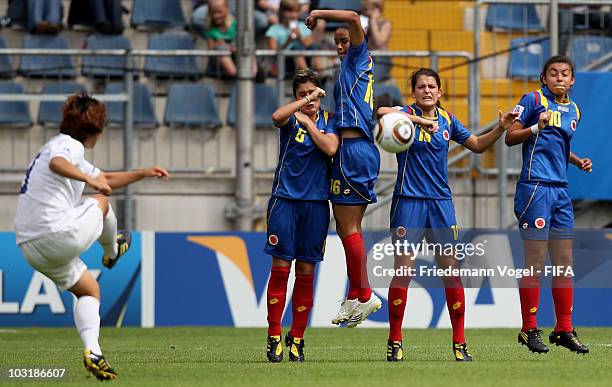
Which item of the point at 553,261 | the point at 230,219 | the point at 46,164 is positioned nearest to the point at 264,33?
the point at 230,219

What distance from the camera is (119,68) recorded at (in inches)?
647

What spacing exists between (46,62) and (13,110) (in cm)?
82

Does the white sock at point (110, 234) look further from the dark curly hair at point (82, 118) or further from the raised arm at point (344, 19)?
the raised arm at point (344, 19)

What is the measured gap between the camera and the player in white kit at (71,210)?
7926 millimetres

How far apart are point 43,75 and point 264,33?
3032 millimetres

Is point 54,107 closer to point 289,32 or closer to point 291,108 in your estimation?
point 289,32

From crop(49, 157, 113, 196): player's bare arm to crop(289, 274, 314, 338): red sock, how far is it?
223 cm

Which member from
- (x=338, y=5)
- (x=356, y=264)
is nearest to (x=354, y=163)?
(x=356, y=264)

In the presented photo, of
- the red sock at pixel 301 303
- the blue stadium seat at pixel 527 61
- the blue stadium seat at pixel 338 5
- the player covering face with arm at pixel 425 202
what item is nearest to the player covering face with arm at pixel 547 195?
the player covering face with arm at pixel 425 202

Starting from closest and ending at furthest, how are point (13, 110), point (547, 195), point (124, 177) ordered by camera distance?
point (124, 177), point (547, 195), point (13, 110)

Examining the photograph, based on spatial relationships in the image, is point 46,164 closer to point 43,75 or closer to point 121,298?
point 121,298

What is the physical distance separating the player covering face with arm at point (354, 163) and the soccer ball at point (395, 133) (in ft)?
1.64

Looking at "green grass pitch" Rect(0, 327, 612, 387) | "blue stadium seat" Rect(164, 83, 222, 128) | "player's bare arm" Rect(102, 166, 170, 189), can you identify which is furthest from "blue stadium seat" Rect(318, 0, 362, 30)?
"player's bare arm" Rect(102, 166, 170, 189)

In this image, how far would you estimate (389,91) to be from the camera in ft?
53.8
